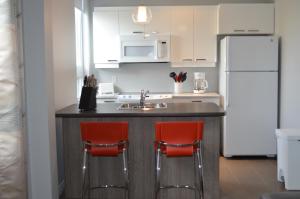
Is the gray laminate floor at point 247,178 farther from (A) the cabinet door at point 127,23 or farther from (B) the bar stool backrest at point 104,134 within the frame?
(A) the cabinet door at point 127,23

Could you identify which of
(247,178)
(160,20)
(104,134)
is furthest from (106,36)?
(247,178)

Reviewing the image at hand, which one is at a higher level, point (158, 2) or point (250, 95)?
point (158, 2)

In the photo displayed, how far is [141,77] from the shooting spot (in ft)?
21.5

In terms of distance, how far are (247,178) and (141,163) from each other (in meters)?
1.61

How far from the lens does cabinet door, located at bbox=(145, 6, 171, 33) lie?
6059 millimetres

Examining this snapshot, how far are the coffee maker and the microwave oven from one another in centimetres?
59

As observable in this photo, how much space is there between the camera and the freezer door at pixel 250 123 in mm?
5613

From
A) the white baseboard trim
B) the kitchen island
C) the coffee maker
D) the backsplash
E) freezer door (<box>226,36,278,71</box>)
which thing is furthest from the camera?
the backsplash

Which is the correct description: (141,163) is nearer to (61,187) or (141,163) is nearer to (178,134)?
(178,134)

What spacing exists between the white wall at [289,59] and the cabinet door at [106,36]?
2.58 m

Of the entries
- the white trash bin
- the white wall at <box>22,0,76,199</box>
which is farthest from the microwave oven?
the white trash bin

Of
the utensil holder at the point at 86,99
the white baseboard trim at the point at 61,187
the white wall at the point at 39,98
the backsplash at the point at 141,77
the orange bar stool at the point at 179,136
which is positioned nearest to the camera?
the orange bar stool at the point at 179,136

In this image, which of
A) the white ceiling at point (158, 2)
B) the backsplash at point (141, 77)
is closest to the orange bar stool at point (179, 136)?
the backsplash at point (141, 77)

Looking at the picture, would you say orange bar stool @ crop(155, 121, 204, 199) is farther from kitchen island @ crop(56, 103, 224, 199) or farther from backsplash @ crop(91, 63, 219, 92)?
backsplash @ crop(91, 63, 219, 92)
